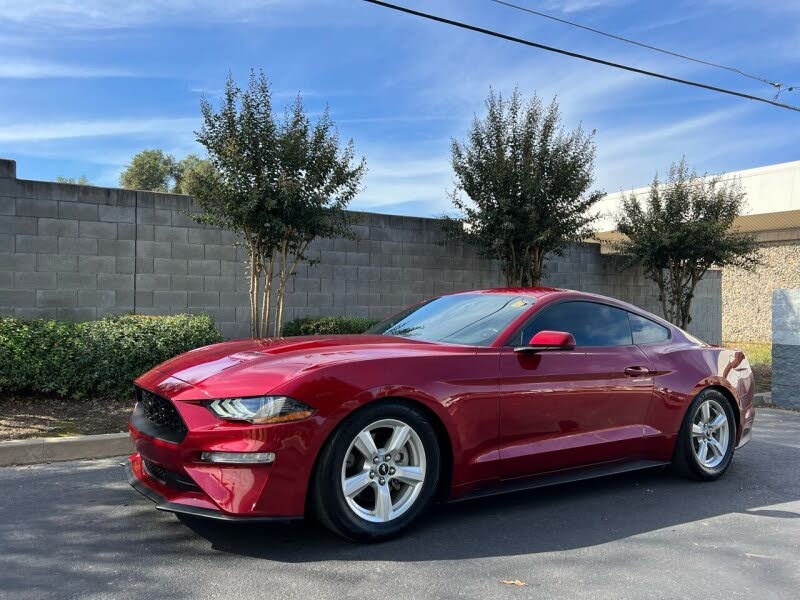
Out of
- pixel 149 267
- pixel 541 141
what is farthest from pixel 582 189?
pixel 149 267

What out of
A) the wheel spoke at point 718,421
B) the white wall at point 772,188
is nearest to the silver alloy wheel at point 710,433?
the wheel spoke at point 718,421

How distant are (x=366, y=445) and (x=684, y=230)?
11.3m

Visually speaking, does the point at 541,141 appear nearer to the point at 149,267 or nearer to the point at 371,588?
the point at 149,267

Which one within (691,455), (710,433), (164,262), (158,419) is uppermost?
(164,262)

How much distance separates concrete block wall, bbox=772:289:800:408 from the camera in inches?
384

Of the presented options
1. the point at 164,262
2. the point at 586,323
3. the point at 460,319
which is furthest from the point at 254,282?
the point at 586,323

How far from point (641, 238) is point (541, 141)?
3.46 metres

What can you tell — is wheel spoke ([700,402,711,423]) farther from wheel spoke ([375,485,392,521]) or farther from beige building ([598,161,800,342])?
beige building ([598,161,800,342])

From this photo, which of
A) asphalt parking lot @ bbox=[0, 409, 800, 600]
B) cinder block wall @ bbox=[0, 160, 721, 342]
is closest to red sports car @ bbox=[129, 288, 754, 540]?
asphalt parking lot @ bbox=[0, 409, 800, 600]

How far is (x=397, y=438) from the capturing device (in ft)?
12.7

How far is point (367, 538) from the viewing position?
Answer: 12.4 feet

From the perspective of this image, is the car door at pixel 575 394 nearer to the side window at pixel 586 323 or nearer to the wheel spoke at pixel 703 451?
the side window at pixel 586 323

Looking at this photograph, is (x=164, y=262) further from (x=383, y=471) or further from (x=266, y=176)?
(x=383, y=471)

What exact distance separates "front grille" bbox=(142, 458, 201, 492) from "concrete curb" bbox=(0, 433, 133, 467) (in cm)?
236
